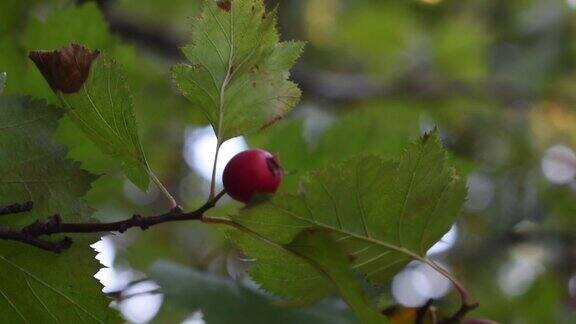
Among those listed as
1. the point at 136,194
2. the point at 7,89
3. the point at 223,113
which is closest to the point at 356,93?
the point at 136,194

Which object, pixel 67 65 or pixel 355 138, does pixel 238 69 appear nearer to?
pixel 67 65

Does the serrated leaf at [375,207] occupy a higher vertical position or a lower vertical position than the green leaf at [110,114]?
lower

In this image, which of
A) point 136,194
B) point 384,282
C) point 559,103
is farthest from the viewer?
point 559,103

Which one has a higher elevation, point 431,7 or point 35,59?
point 431,7

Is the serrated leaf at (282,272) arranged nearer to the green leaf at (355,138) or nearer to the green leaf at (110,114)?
the green leaf at (110,114)

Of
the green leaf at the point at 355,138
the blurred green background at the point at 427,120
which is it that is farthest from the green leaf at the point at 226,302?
the green leaf at the point at 355,138

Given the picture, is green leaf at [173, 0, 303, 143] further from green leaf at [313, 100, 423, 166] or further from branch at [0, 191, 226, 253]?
green leaf at [313, 100, 423, 166]

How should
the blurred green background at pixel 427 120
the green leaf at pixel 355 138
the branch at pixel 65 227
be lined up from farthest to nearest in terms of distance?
the blurred green background at pixel 427 120
the green leaf at pixel 355 138
the branch at pixel 65 227

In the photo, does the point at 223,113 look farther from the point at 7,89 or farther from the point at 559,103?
the point at 559,103

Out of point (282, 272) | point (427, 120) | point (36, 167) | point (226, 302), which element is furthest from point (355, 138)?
point (427, 120)
